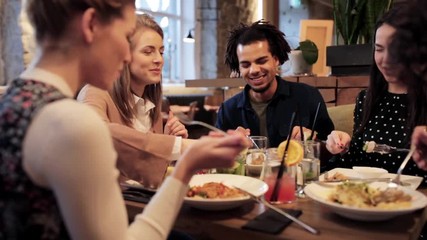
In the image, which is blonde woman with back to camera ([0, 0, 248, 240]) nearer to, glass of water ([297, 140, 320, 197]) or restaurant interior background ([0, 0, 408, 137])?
glass of water ([297, 140, 320, 197])

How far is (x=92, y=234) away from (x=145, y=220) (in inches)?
6.5

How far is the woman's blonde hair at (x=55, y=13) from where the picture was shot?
2.39 ft

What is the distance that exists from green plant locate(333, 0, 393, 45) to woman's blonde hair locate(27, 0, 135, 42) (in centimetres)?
244

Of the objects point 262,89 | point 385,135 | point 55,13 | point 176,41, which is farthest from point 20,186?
point 176,41

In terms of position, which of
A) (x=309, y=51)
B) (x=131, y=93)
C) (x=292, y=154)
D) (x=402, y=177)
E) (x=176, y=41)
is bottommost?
(x=402, y=177)

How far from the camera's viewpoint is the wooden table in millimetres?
905

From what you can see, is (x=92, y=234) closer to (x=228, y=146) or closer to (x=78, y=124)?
(x=78, y=124)

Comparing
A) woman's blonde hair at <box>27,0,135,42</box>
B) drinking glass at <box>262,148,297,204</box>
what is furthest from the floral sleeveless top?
drinking glass at <box>262,148,297,204</box>

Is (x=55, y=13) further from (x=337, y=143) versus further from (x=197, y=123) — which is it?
(x=337, y=143)

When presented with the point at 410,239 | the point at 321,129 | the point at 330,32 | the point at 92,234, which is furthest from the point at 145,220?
the point at 330,32

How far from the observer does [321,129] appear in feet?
7.36

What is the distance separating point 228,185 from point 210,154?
1.29 feet

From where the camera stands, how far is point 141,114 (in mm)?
1804

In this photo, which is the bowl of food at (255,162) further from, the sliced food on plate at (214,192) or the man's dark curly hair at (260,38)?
the man's dark curly hair at (260,38)
